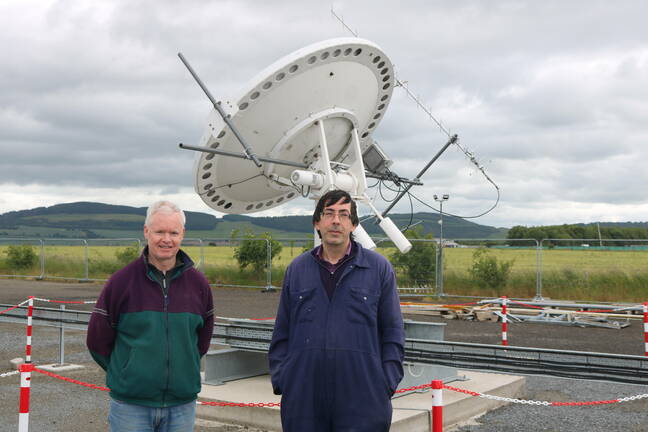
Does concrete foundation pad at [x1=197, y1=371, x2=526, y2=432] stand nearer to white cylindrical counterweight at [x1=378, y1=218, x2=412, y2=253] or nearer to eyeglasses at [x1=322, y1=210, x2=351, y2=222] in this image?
white cylindrical counterweight at [x1=378, y1=218, x2=412, y2=253]

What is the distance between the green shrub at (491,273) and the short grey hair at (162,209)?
20.7m

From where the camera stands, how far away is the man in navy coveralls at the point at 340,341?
12.9 ft

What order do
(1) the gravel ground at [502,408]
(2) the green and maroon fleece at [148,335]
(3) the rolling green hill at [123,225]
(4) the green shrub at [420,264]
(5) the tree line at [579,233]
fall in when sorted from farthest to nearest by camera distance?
1. (3) the rolling green hill at [123,225]
2. (5) the tree line at [579,233]
3. (4) the green shrub at [420,264]
4. (1) the gravel ground at [502,408]
5. (2) the green and maroon fleece at [148,335]

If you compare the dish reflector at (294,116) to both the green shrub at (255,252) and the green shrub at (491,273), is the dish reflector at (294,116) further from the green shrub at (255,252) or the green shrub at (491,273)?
the green shrub at (255,252)

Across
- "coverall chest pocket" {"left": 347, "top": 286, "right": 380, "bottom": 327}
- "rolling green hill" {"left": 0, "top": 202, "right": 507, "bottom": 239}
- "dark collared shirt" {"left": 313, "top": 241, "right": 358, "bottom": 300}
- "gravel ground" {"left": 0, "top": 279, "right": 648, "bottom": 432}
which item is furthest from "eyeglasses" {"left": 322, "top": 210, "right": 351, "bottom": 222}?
"rolling green hill" {"left": 0, "top": 202, "right": 507, "bottom": 239}

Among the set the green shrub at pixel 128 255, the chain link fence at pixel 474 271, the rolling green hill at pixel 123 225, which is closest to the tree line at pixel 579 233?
the chain link fence at pixel 474 271

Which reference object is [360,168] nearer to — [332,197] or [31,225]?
[332,197]

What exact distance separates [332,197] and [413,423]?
4194 millimetres

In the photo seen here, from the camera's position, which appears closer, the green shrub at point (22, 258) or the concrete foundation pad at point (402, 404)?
the concrete foundation pad at point (402, 404)

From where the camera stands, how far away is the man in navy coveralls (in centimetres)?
393

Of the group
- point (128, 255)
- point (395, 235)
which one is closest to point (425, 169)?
point (395, 235)

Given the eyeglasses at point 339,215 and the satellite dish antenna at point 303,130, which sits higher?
the satellite dish antenna at point 303,130

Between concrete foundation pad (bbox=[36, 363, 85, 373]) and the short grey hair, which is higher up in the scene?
the short grey hair

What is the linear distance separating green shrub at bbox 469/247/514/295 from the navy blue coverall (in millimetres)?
20423
